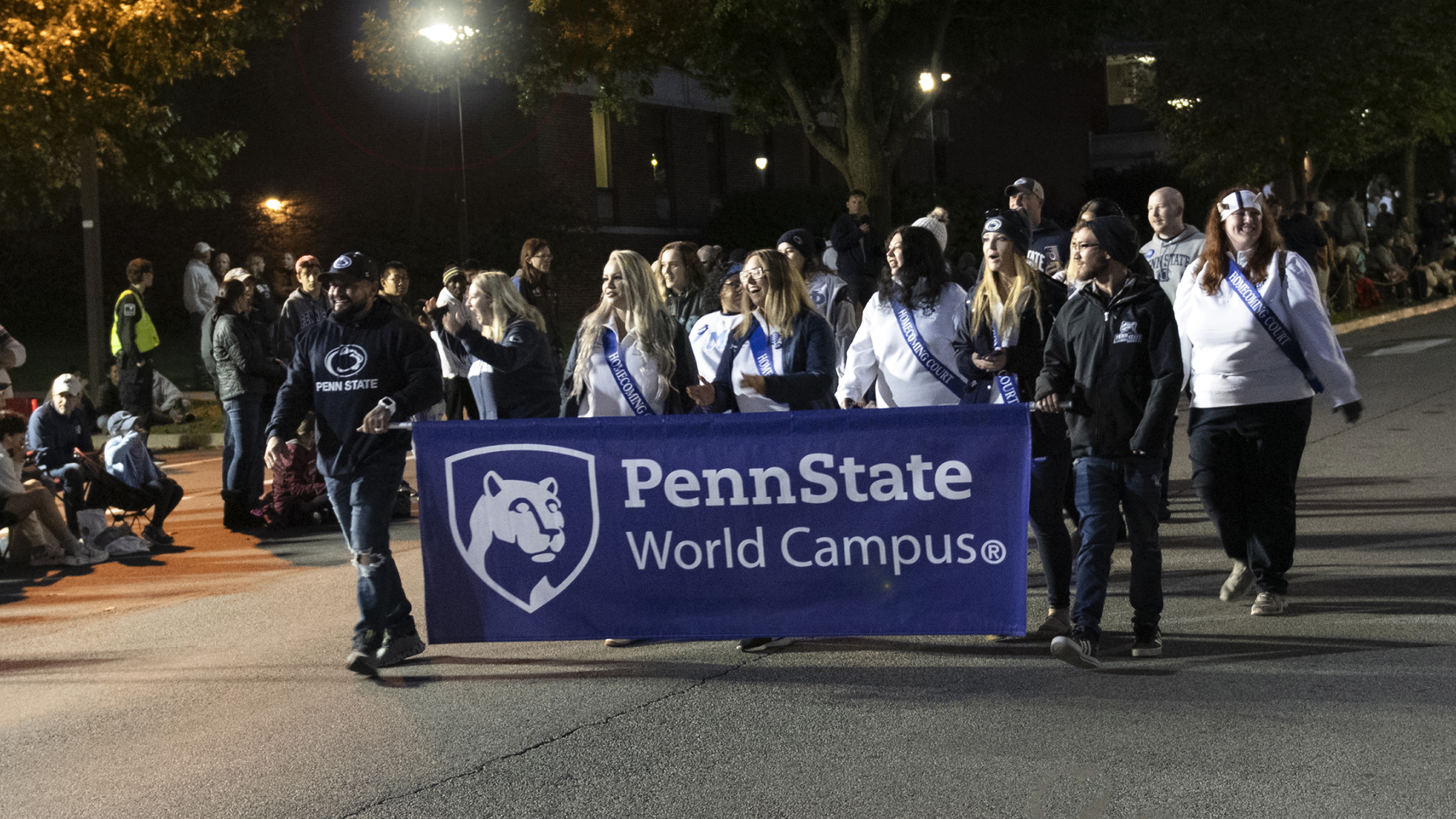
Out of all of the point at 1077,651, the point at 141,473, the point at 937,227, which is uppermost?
the point at 937,227

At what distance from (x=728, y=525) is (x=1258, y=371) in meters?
2.57

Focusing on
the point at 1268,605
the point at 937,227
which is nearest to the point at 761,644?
the point at 1268,605

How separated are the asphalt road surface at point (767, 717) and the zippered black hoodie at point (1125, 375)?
3.13ft

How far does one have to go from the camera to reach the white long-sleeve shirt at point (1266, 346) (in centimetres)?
702

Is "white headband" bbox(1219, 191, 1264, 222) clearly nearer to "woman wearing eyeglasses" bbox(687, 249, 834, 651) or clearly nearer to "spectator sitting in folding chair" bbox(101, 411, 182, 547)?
"woman wearing eyeglasses" bbox(687, 249, 834, 651)

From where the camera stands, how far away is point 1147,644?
6559 mm

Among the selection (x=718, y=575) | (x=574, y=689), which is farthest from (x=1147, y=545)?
(x=574, y=689)

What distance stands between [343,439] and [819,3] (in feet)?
61.6

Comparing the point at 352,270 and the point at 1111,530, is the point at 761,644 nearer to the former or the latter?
the point at 1111,530

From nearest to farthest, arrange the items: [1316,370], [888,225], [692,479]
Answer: [692,479] < [1316,370] < [888,225]

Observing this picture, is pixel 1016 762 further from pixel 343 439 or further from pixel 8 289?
pixel 8 289

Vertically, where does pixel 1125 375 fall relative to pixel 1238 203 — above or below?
below

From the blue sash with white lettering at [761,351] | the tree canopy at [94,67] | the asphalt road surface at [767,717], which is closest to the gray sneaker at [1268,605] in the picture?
the asphalt road surface at [767,717]

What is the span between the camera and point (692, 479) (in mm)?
6453
